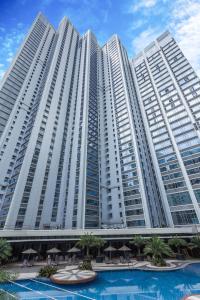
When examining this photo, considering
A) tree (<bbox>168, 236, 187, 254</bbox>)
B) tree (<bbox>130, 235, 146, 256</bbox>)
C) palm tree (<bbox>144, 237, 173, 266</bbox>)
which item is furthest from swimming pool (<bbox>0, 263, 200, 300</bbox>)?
tree (<bbox>168, 236, 187, 254</bbox>)

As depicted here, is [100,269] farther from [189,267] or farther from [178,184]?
[178,184]

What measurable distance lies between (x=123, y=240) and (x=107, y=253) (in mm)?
4374

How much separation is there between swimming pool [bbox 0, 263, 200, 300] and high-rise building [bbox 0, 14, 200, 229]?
30.9m

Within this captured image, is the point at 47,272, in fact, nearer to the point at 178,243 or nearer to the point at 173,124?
the point at 178,243

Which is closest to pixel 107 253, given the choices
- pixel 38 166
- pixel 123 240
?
pixel 123 240

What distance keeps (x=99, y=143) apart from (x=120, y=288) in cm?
6038

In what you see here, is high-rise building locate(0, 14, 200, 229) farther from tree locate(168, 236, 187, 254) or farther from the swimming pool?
the swimming pool

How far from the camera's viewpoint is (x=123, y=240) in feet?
128

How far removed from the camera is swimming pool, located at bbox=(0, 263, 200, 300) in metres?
16.9

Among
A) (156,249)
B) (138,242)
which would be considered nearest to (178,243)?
(138,242)

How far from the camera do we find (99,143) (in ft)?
253

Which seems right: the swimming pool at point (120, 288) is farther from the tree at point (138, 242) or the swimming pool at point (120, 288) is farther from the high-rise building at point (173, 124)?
A: the high-rise building at point (173, 124)

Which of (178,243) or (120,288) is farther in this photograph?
(178,243)

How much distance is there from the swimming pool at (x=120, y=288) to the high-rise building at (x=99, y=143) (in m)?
30.9
